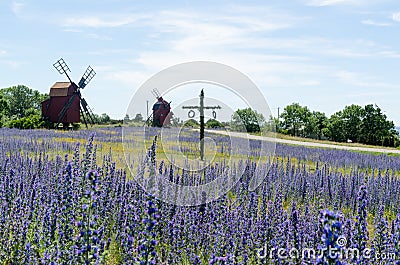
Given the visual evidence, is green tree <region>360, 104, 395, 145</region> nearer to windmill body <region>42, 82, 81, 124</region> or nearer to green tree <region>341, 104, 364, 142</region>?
green tree <region>341, 104, 364, 142</region>

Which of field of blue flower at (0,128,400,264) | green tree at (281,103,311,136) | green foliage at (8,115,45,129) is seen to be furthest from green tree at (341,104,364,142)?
field of blue flower at (0,128,400,264)

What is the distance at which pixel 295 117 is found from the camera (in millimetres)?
57031

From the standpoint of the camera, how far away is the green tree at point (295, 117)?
2219 inches

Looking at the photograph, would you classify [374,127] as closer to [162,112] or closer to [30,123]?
[162,112]

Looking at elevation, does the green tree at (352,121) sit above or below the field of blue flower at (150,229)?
above

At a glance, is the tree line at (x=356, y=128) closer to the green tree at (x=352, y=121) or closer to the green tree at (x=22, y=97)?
the green tree at (x=352, y=121)

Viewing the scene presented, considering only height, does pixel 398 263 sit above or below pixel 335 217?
below

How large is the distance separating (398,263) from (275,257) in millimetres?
1507

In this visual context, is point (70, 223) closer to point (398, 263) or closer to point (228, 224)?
point (228, 224)

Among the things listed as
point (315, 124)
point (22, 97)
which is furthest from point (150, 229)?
point (22, 97)

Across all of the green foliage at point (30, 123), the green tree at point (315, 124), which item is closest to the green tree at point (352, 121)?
the green tree at point (315, 124)

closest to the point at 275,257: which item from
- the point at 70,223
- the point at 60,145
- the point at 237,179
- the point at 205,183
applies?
the point at 70,223

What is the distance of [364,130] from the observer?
151 feet

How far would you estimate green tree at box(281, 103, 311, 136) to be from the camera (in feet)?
185
